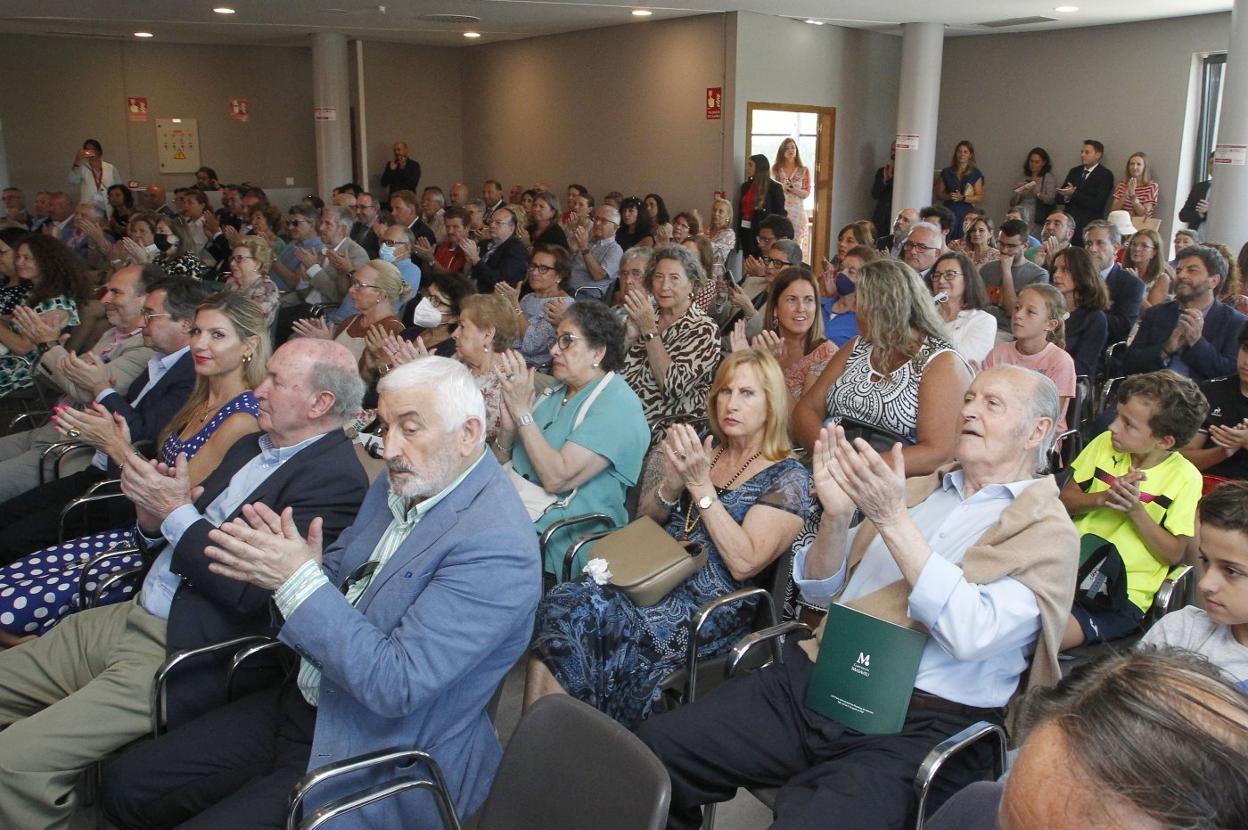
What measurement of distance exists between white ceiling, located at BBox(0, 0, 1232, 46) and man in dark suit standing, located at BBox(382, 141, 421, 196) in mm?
1649

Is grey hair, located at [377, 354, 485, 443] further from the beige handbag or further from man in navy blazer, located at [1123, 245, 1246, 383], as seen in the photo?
man in navy blazer, located at [1123, 245, 1246, 383]

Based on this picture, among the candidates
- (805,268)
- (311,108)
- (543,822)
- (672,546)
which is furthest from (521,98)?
(543,822)

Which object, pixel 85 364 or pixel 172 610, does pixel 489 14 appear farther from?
pixel 172 610

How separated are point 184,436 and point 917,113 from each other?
10.1 metres

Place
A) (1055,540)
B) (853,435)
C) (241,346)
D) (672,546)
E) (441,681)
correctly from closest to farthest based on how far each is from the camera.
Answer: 1. (441,681)
2. (1055,540)
3. (672,546)
4. (241,346)
5. (853,435)

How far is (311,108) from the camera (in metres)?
15.8

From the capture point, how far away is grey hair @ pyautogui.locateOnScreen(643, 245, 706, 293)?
179 inches

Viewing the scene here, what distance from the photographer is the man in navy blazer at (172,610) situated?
2189 mm

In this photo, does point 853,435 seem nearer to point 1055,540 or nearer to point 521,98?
point 1055,540

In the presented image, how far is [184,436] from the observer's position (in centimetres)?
322

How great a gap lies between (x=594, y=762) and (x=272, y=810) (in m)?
0.73

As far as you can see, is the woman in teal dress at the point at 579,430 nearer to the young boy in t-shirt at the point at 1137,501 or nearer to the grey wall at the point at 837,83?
the young boy in t-shirt at the point at 1137,501

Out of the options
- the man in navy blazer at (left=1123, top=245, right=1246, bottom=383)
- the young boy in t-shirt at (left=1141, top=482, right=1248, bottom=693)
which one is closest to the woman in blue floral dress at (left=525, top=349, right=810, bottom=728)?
the young boy in t-shirt at (left=1141, top=482, right=1248, bottom=693)

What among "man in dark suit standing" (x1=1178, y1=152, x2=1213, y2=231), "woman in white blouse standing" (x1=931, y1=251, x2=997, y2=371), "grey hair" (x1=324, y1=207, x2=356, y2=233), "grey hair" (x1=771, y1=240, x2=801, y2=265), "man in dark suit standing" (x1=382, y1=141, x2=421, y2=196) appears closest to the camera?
"woman in white blouse standing" (x1=931, y1=251, x2=997, y2=371)
